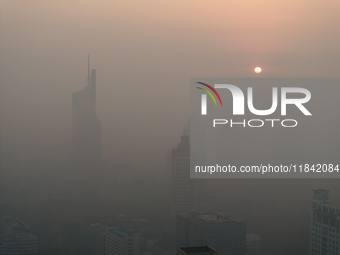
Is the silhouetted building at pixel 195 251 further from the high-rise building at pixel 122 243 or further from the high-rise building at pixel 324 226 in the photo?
the high-rise building at pixel 324 226

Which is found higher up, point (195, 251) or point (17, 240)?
point (195, 251)

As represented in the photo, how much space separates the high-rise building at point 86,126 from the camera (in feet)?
10.4

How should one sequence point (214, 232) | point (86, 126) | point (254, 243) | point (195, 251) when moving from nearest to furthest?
point (195, 251) < point (214, 232) < point (254, 243) < point (86, 126)

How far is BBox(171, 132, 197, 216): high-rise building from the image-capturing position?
10.4 ft

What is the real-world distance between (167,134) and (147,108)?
Result: 20cm

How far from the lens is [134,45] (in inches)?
126

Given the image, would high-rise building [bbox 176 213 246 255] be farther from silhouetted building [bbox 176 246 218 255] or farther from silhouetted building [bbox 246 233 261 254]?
silhouetted building [bbox 176 246 218 255]

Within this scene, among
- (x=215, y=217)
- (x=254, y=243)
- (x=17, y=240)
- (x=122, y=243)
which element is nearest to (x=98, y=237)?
(x=122, y=243)

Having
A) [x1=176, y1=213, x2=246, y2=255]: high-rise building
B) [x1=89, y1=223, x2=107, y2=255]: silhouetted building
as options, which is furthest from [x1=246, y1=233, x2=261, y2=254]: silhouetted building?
[x1=89, y1=223, x2=107, y2=255]: silhouetted building

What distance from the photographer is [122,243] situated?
3043mm

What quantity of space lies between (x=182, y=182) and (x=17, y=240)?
103cm

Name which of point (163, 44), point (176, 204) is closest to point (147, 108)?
point (163, 44)

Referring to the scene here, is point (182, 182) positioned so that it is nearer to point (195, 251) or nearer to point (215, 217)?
point (215, 217)

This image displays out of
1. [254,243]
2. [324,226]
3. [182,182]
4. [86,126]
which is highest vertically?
[86,126]
